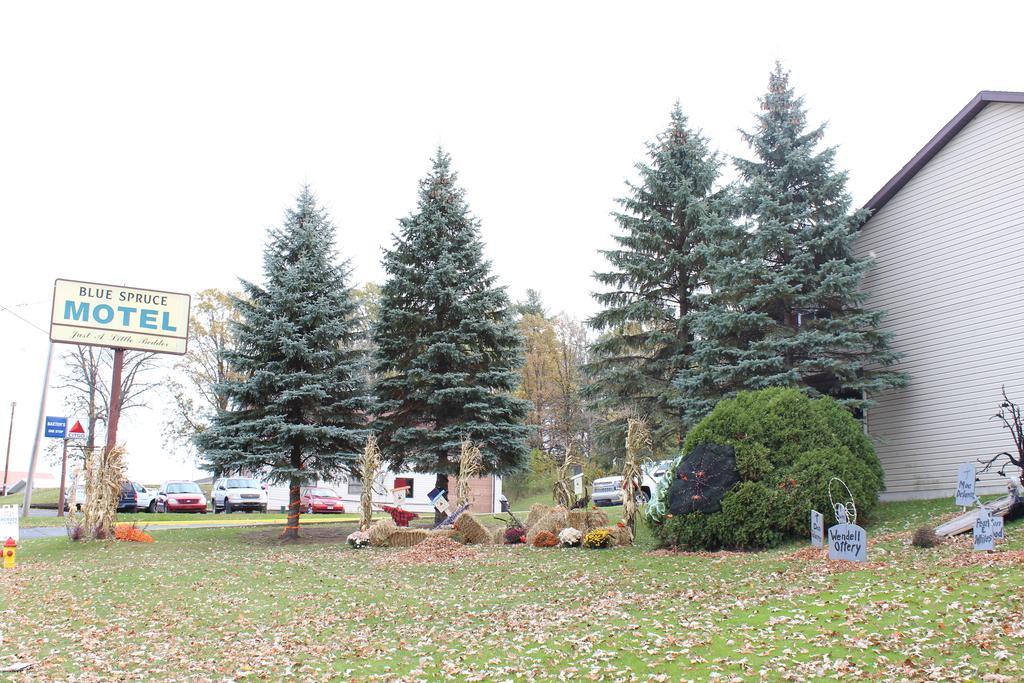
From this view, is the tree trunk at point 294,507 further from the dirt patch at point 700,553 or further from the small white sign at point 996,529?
the small white sign at point 996,529

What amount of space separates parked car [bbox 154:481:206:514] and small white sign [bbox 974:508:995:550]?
29.5 metres

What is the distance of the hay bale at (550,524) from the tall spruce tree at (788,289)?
3.84m

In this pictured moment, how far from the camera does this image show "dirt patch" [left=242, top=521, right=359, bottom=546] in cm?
1969

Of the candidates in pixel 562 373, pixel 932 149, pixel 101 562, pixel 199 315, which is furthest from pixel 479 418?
pixel 199 315

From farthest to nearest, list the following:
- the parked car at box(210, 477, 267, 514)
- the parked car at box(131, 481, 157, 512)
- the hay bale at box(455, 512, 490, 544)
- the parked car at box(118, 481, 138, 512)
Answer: the parked car at box(210, 477, 267, 514), the parked car at box(131, 481, 157, 512), the parked car at box(118, 481, 138, 512), the hay bale at box(455, 512, 490, 544)

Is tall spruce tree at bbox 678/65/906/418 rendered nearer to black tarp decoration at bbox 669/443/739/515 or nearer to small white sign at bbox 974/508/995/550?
black tarp decoration at bbox 669/443/739/515

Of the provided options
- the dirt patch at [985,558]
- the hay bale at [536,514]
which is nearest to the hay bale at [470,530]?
the hay bale at [536,514]

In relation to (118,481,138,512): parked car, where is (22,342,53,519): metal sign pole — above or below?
above

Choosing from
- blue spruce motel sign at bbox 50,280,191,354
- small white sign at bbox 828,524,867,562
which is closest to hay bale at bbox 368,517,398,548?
blue spruce motel sign at bbox 50,280,191,354

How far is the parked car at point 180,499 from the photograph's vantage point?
3241cm

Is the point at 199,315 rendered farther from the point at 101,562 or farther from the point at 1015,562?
the point at 1015,562

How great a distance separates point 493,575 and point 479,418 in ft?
28.1

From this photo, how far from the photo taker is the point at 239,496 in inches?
1358

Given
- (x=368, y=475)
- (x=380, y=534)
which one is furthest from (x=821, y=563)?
(x=368, y=475)
